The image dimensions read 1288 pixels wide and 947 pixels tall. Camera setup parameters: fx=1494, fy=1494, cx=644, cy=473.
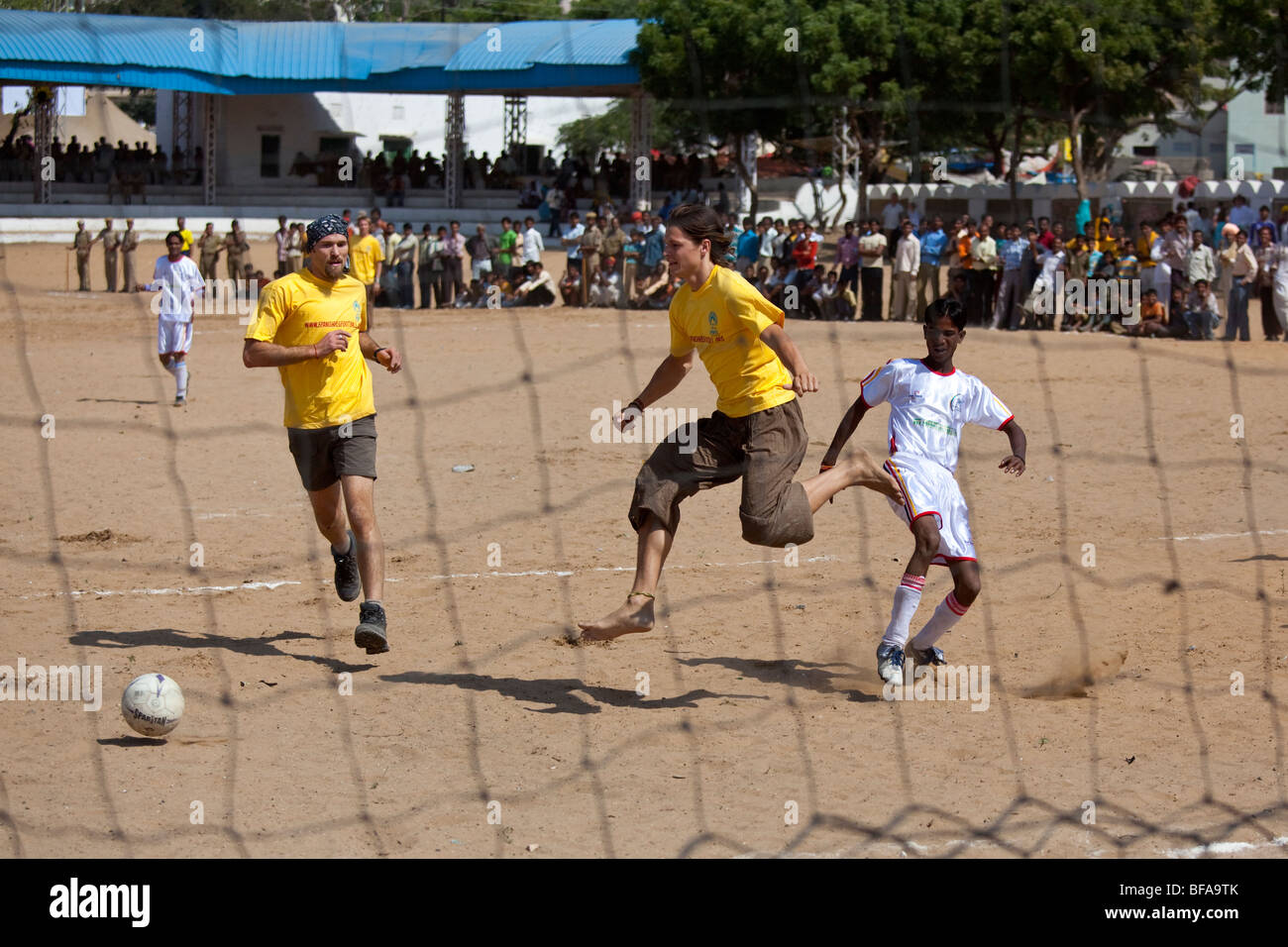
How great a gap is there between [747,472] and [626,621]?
2.32 ft

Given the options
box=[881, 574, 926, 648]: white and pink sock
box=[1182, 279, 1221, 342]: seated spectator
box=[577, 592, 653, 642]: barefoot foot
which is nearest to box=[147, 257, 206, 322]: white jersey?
box=[577, 592, 653, 642]: barefoot foot

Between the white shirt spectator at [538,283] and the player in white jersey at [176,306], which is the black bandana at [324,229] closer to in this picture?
the player in white jersey at [176,306]

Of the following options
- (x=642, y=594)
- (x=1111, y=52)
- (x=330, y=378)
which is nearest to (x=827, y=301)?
(x=1111, y=52)

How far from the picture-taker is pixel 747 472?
5402 millimetres

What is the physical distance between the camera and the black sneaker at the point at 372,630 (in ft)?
18.7

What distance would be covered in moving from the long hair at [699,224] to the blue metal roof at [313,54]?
27.6 meters

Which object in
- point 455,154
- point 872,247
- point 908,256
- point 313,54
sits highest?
point 313,54

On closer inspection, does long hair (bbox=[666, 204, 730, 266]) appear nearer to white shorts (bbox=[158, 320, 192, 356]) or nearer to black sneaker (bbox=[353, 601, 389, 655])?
black sneaker (bbox=[353, 601, 389, 655])

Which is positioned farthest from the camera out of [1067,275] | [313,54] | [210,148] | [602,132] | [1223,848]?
[602,132]

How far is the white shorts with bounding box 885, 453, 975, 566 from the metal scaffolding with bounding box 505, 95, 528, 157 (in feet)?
117

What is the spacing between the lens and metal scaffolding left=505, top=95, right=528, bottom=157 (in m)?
41.2

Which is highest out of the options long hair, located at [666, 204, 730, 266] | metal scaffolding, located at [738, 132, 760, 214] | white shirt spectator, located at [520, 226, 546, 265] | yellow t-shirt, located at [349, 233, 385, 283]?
metal scaffolding, located at [738, 132, 760, 214]

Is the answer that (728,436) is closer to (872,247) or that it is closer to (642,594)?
(642,594)
